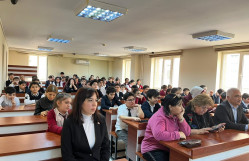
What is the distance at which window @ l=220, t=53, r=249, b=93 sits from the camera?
5914 mm

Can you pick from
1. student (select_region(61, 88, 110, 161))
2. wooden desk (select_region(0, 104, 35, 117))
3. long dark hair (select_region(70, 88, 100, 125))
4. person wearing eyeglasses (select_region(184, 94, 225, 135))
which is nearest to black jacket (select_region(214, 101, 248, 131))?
person wearing eyeglasses (select_region(184, 94, 225, 135))

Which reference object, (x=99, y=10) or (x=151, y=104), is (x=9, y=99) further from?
Result: (x=151, y=104)

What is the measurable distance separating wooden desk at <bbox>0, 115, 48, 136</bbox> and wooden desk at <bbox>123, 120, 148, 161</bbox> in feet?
3.73

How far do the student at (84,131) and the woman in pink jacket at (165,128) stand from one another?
0.60 meters

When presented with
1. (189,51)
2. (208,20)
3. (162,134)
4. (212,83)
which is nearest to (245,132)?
(162,134)

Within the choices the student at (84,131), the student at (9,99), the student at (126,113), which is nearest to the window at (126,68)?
the student at (9,99)

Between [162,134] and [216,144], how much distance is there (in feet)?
1.62

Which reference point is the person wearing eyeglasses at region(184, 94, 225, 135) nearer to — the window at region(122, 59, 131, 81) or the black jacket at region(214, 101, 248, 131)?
the black jacket at region(214, 101, 248, 131)

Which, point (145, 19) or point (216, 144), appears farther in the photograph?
point (145, 19)

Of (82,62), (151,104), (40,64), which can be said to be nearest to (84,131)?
(151,104)

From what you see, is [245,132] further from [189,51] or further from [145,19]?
[189,51]

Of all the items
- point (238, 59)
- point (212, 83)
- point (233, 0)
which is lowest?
point (212, 83)

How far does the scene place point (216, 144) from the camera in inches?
65.5

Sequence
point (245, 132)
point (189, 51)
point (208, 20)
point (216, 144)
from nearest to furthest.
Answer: point (216, 144), point (245, 132), point (208, 20), point (189, 51)
